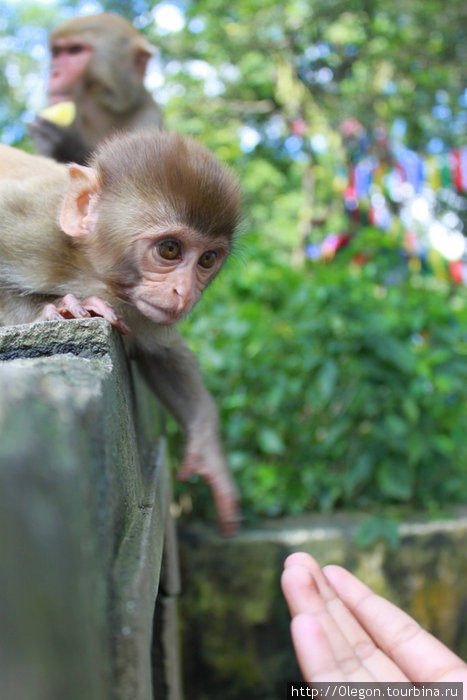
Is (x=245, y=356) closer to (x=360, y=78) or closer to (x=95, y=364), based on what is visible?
(x=95, y=364)

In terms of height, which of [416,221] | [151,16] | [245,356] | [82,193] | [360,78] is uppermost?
[151,16]

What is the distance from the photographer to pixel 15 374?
968mm

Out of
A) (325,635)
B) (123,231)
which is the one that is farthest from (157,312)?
(325,635)

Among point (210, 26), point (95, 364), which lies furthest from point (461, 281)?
point (95, 364)

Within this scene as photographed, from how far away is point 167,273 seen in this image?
2070 mm

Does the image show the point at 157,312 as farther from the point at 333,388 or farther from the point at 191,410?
the point at 333,388

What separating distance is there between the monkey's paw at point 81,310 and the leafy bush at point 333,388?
193 cm

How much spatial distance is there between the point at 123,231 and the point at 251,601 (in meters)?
2.33

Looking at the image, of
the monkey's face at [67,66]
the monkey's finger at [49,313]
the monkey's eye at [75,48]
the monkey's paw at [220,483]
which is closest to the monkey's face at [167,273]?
the monkey's finger at [49,313]

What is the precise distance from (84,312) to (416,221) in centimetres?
931

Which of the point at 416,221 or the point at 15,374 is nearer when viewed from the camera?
the point at 15,374

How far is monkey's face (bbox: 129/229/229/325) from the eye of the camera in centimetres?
203

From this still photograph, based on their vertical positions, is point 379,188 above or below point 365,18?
below

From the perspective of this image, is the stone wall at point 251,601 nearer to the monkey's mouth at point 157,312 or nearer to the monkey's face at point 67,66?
the monkey's mouth at point 157,312
